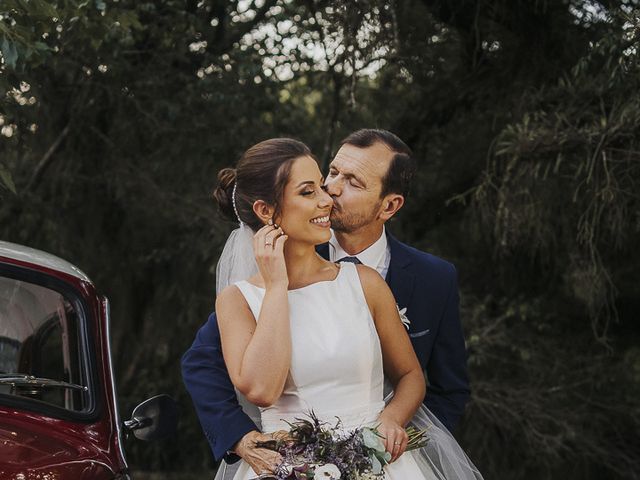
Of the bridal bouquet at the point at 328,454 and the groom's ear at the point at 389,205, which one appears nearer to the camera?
the bridal bouquet at the point at 328,454

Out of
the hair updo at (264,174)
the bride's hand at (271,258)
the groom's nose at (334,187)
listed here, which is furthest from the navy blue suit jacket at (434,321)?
the bride's hand at (271,258)

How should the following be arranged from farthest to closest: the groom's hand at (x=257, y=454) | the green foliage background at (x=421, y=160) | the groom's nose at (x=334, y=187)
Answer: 1. the green foliage background at (x=421, y=160)
2. the groom's nose at (x=334, y=187)
3. the groom's hand at (x=257, y=454)

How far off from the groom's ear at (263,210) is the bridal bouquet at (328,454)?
627 millimetres

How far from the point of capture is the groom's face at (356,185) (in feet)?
12.6

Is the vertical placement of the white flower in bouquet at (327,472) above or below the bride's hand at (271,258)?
below

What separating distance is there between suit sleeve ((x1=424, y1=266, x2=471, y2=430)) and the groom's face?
486 millimetres

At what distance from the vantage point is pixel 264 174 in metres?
3.42

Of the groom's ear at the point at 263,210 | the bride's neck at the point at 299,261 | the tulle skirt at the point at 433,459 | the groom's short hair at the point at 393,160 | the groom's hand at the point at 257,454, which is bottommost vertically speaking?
the tulle skirt at the point at 433,459

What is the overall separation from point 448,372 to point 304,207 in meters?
1.01

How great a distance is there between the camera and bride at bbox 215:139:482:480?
3252 mm

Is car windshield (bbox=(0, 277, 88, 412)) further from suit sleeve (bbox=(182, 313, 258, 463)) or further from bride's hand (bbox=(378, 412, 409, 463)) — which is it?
bride's hand (bbox=(378, 412, 409, 463))

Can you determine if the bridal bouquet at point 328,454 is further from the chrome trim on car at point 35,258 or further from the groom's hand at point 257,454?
the chrome trim on car at point 35,258

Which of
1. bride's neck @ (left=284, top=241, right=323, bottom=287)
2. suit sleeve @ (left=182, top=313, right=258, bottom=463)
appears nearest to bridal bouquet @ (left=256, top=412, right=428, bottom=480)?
suit sleeve @ (left=182, top=313, right=258, bottom=463)

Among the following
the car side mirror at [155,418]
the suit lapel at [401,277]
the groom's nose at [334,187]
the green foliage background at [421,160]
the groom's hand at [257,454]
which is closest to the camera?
the groom's hand at [257,454]
